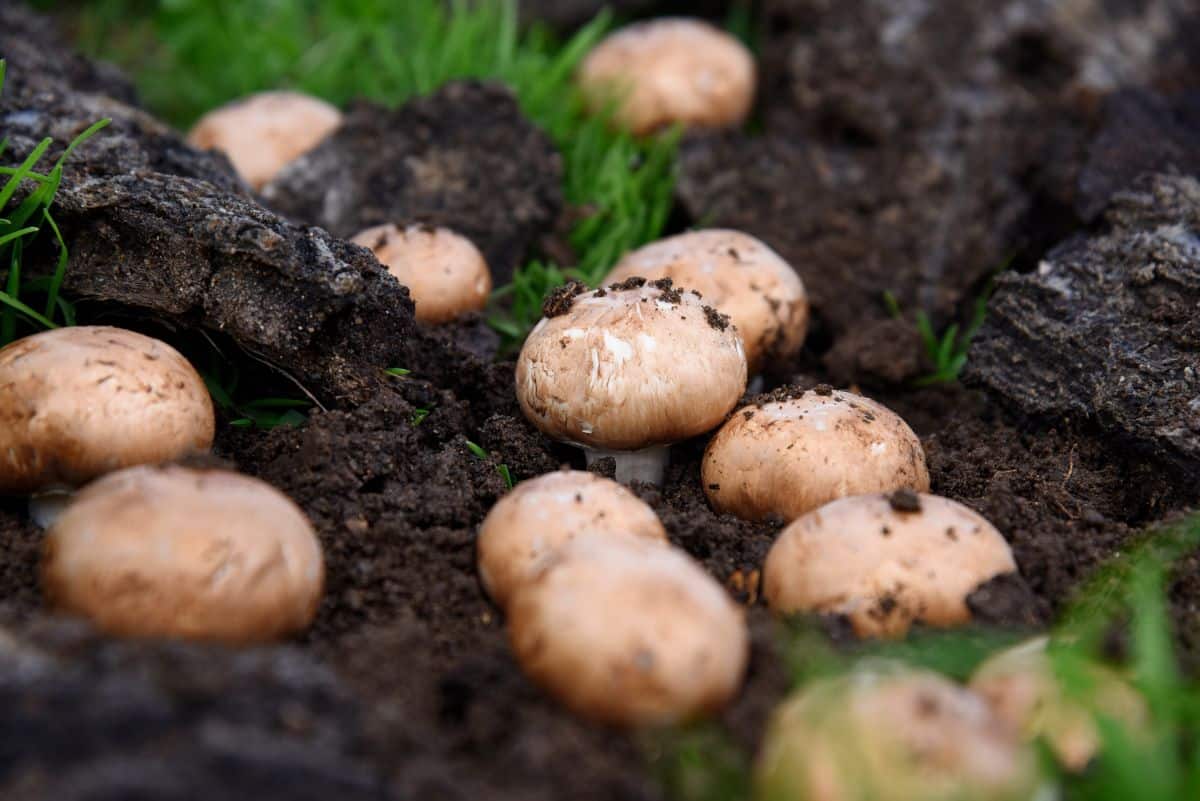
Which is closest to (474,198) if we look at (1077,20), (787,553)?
(787,553)

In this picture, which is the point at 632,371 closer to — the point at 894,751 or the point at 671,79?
the point at 894,751

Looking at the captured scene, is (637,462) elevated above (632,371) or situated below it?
below

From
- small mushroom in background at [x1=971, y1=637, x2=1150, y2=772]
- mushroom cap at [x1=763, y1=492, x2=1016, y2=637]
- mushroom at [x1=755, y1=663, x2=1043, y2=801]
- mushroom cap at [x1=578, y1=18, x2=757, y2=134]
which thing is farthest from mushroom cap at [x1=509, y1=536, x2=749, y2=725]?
mushroom cap at [x1=578, y1=18, x2=757, y2=134]

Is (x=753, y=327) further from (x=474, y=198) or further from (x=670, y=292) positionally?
(x=474, y=198)

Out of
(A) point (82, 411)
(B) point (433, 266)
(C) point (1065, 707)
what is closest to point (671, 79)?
(B) point (433, 266)

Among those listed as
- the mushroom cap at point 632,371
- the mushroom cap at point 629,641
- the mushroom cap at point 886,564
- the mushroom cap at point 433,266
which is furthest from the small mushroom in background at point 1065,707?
the mushroom cap at point 433,266

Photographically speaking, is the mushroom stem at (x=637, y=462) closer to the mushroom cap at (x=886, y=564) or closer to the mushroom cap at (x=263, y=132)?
the mushroom cap at (x=886, y=564)
